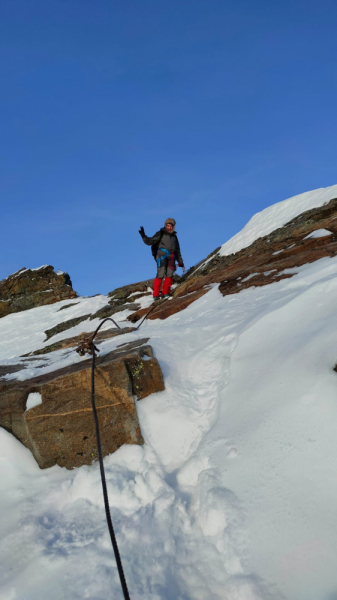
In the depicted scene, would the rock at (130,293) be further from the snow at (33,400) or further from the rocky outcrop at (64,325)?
the snow at (33,400)

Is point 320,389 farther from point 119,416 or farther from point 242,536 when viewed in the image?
point 119,416

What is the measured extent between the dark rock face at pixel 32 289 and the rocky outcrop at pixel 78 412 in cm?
2179

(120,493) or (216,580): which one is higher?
(120,493)

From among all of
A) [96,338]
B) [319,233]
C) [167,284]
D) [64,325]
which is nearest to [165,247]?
[167,284]

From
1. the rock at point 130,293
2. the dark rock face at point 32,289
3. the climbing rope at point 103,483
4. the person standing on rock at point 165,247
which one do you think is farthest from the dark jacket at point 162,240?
the dark rock face at point 32,289

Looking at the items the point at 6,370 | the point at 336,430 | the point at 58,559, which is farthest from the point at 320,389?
the point at 6,370

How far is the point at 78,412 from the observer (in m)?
3.84

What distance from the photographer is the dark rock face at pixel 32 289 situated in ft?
83.8

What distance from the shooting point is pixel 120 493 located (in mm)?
3078

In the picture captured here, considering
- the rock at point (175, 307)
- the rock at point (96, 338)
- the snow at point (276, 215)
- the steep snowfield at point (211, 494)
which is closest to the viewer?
the steep snowfield at point (211, 494)

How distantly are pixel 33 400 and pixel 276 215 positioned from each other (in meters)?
14.3

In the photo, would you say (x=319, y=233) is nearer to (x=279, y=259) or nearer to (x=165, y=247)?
(x=279, y=259)

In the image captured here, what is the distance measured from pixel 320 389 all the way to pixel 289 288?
343cm

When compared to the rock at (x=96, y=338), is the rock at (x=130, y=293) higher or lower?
higher
